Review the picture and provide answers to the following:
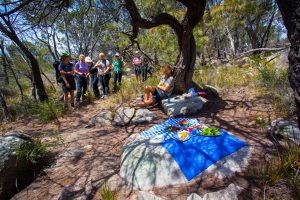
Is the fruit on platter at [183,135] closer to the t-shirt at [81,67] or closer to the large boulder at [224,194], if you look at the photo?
the large boulder at [224,194]

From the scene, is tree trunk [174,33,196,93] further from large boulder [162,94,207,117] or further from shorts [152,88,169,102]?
large boulder [162,94,207,117]

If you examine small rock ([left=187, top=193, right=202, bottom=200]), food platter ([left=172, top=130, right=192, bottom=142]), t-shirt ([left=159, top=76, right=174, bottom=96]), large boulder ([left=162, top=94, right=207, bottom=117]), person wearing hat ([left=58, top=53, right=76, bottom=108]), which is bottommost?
small rock ([left=187, top=193, right=202, bottom=200])

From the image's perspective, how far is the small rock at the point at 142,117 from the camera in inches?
161

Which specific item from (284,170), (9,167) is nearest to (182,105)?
(284,170)

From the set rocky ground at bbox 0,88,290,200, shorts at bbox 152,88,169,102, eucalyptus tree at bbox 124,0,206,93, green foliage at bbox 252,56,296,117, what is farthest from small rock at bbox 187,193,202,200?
shorts at bbox 152,88,169,102

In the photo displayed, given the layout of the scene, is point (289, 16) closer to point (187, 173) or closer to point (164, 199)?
point (187, 173)

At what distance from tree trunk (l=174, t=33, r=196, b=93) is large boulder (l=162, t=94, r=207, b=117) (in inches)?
20.0

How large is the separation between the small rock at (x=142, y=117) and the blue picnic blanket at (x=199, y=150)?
121 centimetres

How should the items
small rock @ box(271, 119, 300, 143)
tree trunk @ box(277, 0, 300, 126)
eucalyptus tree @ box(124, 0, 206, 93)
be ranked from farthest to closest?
eucalyptus tree @ box(124, 0, 206, 93) < small rock @ box(271, 119, 300, 143) < tree trunk @ box(277, 0, 300, 126)

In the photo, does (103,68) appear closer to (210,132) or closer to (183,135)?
(183,135)

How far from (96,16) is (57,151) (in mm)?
8378

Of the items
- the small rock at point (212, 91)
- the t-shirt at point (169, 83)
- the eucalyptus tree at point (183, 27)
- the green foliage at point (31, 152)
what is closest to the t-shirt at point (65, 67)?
the eucalyptus tree at point (183, 27)

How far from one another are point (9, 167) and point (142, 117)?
2.35m

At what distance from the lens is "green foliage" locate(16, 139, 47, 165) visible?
2.65 meters
